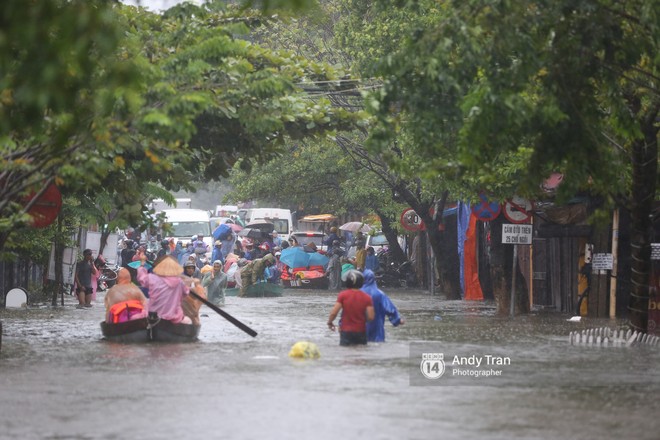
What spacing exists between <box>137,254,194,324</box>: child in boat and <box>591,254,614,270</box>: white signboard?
27.2ft

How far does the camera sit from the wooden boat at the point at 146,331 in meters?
19.3

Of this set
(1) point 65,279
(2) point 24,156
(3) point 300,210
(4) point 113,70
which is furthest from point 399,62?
(3) point 300,210

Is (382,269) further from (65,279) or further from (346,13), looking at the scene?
(65,279)

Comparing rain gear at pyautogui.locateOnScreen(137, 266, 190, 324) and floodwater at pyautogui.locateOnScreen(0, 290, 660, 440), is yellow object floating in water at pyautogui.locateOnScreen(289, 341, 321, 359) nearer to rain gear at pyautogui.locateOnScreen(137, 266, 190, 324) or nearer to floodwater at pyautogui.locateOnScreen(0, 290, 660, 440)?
floodwater at pyautogui.locateOnScreen(0, 290, 660, 440)

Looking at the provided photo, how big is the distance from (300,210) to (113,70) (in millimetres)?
59335

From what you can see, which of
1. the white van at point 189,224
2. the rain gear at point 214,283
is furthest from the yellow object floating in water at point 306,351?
the white van at point 189,224

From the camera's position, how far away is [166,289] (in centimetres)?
1920

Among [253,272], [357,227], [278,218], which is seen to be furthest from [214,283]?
[278,218]

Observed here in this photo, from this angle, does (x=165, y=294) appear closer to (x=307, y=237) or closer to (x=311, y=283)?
(x=311, y=283)

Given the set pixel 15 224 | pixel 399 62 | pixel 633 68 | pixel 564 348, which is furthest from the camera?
pixel 564 348

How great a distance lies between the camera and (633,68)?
1526 cm

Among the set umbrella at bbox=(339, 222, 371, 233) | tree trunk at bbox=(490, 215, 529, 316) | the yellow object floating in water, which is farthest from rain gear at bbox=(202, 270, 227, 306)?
umbrella at bbox=(339, 222, 371, 233)

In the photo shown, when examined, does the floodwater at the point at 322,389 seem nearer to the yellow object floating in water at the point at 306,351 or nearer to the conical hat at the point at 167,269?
the yellow object floating in water at the point at 306,351

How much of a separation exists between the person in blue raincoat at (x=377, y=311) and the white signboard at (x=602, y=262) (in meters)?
6.47
